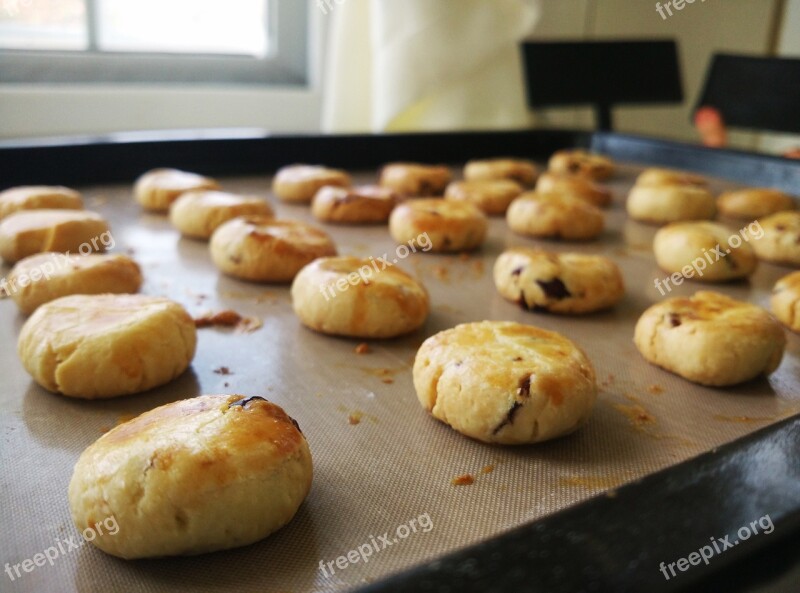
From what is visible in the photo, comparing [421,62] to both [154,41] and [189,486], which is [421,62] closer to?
[154,41]

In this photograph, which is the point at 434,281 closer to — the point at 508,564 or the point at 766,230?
the point at 766,230

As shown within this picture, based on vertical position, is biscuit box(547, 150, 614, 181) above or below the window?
below

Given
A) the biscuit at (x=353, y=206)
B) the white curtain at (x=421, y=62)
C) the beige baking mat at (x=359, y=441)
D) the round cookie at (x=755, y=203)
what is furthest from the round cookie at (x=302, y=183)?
the round cookie at (x=755, y=203)

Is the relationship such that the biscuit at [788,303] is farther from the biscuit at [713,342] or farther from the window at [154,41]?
the window at [154,41]

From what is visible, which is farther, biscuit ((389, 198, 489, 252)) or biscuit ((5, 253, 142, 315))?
biscuit ((389, 198, 489, 252))

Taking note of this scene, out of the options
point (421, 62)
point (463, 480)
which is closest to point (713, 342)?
point (463, 480)

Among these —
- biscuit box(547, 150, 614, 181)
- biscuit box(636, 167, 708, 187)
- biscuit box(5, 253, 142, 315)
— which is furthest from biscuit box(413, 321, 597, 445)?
biscuit box(547, 150, 614, 181)

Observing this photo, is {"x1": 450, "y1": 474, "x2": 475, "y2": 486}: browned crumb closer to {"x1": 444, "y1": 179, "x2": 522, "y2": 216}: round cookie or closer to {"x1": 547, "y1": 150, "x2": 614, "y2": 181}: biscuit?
{"x1": 444, "y1": 179, "x2": 522, "y2": 216}: round cookie
